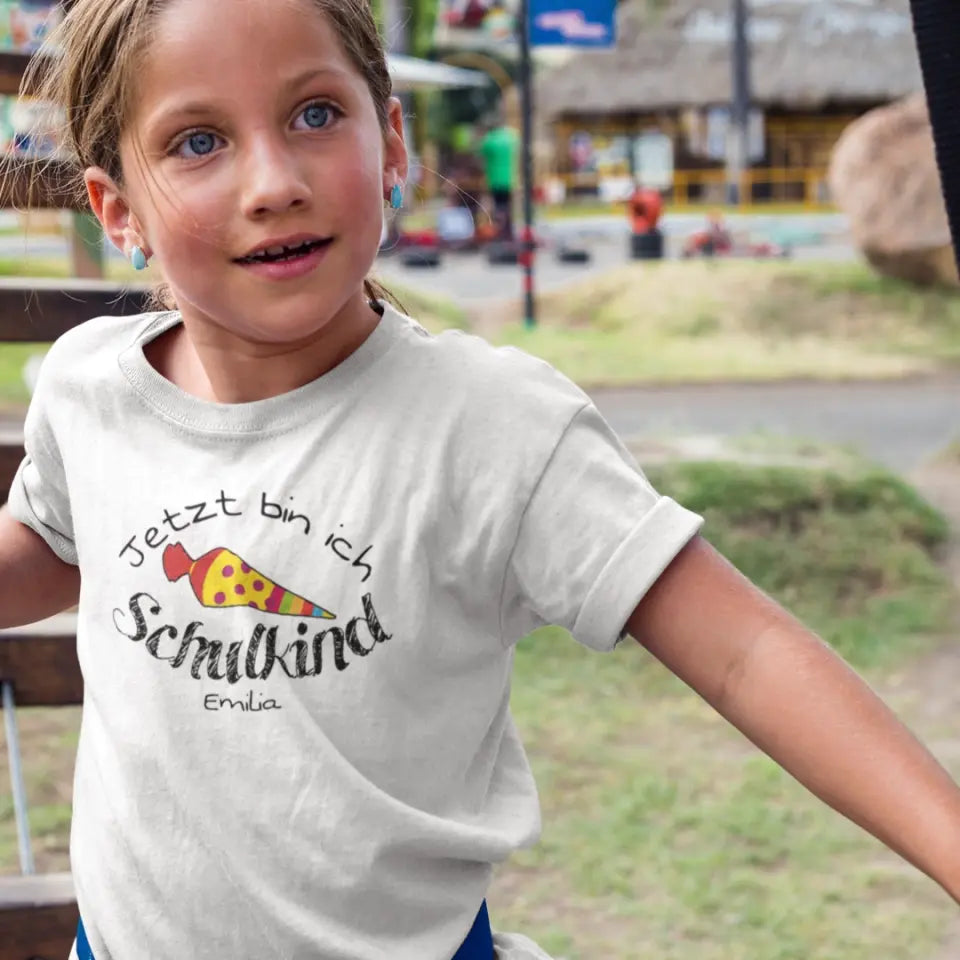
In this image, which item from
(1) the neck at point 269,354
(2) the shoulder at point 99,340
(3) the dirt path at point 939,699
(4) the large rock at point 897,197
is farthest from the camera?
(4) the large rock at point 897,197

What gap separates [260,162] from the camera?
1054 mm

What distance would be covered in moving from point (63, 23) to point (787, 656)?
77 cm

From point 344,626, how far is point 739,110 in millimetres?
25543

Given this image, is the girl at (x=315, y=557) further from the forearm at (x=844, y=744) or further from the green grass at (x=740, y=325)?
the green grass at (x=740, y=325)

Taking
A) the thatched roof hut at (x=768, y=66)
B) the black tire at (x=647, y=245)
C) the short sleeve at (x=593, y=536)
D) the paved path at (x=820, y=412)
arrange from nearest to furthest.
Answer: the short sleeve at (x=593, y=536) < the paved path at (x=820, y=412) < the black tire at (x=647, y=245) < the thatched roof hut at (x=768, y=66)

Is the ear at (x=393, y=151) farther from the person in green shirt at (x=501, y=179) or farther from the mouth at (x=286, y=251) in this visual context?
the person in green shirt at (x=501, y=179)

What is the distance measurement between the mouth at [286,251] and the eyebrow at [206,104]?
0.35 ft

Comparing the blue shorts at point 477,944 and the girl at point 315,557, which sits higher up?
the girl at point 315,557

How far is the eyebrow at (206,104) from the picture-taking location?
3.51 feet

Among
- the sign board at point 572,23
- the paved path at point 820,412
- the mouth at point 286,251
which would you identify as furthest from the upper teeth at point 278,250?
the sign board at point 572,23

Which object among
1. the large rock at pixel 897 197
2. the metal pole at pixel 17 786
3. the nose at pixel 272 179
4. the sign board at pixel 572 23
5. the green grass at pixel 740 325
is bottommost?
the green grass at pixel 740 325

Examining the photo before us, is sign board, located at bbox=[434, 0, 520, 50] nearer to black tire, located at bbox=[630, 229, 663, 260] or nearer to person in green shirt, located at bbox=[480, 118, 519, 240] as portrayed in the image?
person in green shirt, located at bbox=[480, 118, 519, 240]

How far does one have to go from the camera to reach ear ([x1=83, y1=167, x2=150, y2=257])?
3.94ft

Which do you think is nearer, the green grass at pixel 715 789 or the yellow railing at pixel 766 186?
the green grass at pixel 715 789
